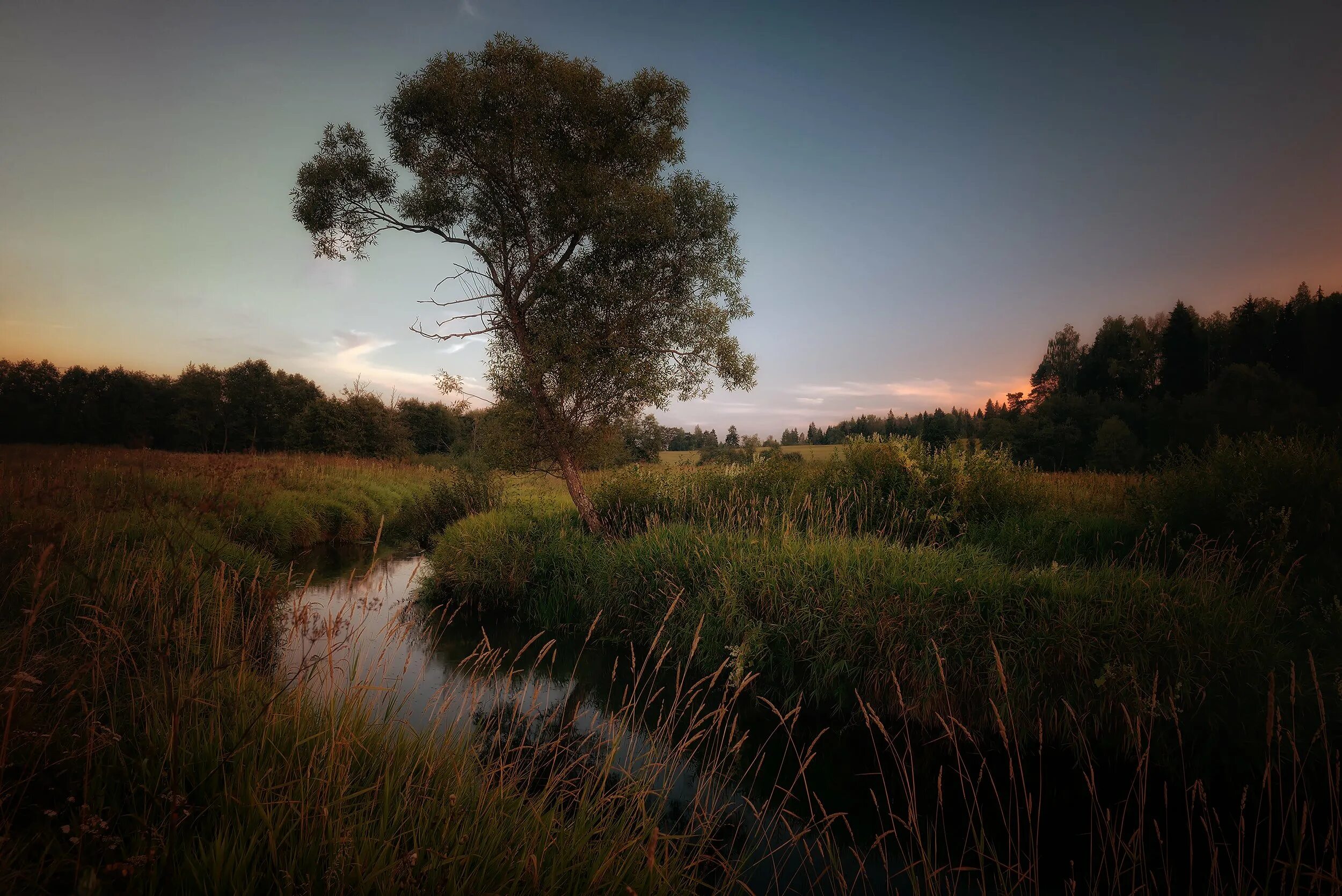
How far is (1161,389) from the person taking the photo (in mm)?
46375

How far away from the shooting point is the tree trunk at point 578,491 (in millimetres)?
11414

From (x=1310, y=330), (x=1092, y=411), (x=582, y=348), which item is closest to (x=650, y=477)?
(x=582, y=348)

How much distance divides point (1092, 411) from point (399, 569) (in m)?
53.2

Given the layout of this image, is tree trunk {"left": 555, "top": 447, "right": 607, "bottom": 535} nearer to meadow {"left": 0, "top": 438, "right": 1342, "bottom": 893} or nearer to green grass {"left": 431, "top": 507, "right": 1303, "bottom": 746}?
meadow {"left": 0, "top": 438, "right": 1342, "bottom": 893}

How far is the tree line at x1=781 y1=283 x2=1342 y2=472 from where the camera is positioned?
94.7ft

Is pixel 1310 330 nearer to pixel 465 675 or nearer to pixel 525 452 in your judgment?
pixel 525 452

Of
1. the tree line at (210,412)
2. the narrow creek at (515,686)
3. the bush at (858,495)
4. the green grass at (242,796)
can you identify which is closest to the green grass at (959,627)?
the narrow creek at (515,686)

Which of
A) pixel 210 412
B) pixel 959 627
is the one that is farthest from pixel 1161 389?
pixel 210 412

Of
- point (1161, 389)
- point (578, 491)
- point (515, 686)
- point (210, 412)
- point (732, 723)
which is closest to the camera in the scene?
point (732, 723)

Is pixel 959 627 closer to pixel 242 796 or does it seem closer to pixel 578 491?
pixel 242 796

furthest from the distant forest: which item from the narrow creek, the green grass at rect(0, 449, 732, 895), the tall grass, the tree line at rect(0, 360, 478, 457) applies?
the green grass at rect(0, 449, 732, 895)

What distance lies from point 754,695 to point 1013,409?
213ft

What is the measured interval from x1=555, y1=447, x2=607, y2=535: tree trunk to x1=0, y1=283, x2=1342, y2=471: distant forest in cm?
198

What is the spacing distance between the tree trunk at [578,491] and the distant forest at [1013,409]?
77.8 inches
